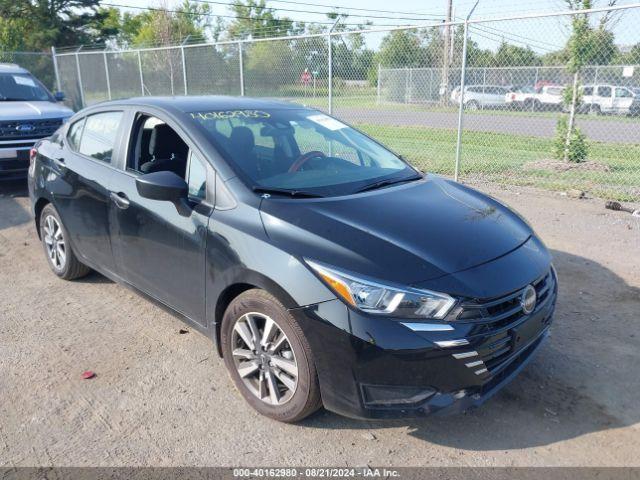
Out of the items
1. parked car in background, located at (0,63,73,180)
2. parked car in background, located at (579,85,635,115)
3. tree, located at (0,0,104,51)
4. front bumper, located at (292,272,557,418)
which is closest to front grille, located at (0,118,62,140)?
parked car in background, located at (0,63,73,180)

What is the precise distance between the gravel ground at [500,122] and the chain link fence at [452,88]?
50 mm

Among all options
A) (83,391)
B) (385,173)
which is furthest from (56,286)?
(385,173)

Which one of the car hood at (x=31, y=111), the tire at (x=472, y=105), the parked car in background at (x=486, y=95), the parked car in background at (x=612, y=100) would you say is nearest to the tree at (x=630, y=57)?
the parked car in background at (x=612, y=100)

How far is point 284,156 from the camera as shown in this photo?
3.60 meters

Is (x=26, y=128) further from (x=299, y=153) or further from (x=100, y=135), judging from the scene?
(x=299, y=153)

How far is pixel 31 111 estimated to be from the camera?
8789 mm

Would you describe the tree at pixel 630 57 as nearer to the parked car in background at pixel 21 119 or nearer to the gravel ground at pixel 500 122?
the gravel ground at pixel 500 122

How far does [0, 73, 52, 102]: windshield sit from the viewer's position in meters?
9.59

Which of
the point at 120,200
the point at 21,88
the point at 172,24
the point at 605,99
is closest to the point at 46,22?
the point at 172,24

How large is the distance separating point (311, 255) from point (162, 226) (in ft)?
4.05

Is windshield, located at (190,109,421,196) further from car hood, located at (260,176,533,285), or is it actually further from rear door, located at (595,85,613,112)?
rear door, located at (595,85,613,112)

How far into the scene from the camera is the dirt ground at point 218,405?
2.71 metres

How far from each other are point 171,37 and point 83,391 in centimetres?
3034

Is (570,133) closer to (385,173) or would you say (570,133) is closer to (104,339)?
(385,173)
